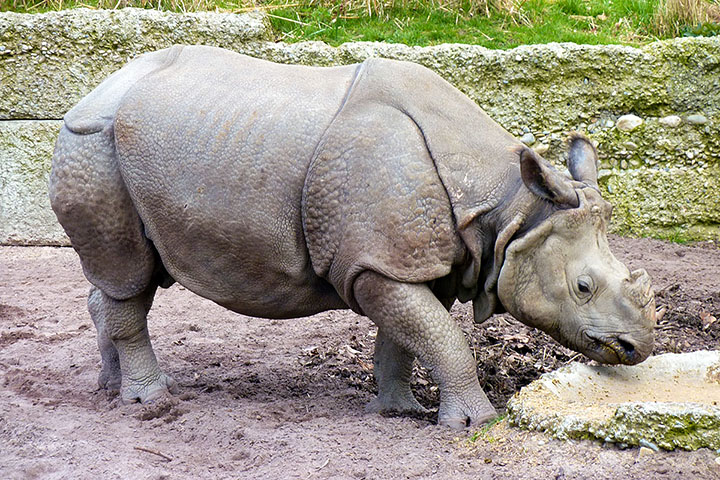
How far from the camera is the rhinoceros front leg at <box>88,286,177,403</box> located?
530 centimetres

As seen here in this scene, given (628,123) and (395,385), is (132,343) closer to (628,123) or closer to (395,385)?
(395,385)

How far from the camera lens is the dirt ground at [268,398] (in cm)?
405

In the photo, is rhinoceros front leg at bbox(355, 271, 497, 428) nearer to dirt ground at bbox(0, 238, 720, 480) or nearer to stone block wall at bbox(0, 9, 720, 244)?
dirt ground at bbox(0, 238, 720, 480)

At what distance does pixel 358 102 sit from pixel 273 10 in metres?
5.97

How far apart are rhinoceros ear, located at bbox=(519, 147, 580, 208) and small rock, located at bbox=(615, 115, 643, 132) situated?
4890 millimetres

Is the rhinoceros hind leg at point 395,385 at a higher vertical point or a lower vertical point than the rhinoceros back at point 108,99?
lower

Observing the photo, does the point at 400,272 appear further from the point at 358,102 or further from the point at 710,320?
the point at 710,320

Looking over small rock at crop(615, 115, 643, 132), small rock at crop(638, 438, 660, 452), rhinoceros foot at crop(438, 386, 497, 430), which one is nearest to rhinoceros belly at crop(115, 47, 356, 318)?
rhinoceros foot at crop(438, 386, 497, 430)

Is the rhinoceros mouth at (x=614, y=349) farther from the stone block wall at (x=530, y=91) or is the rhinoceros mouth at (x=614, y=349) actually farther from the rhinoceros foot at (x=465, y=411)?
the stone block wall at (x=530, y=91)

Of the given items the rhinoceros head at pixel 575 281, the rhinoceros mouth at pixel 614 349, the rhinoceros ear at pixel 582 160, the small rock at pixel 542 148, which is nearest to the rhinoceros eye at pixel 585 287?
the rhinoceros head at pixel 575 281

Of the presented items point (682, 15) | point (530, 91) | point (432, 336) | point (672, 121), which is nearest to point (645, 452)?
point (432, 336)

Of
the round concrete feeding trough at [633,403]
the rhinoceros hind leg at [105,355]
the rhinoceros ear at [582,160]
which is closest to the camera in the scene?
the round concrete feeding trough at [633,403]

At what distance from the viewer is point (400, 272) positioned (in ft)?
14.6

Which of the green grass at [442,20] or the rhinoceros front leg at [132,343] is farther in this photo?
the green grass at [442,20]
